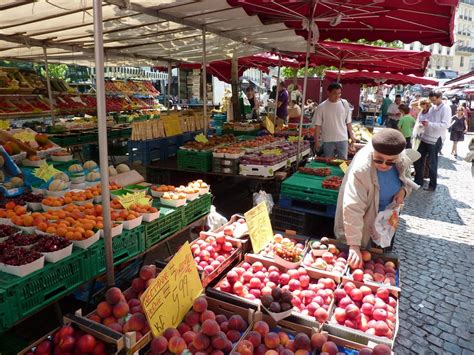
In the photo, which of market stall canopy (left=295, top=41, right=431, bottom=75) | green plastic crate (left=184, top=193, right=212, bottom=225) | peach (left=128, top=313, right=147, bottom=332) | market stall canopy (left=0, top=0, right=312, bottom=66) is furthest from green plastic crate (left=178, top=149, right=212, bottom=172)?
market stall canopy (left=295, top=41, right=431, bottom=75)

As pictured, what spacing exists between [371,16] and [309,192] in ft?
8.37

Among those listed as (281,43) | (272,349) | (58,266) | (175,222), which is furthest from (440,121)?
(58,266)

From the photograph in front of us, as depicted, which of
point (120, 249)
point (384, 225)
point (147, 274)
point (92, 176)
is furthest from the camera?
point (92, 176)

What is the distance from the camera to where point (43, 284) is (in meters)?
2.30

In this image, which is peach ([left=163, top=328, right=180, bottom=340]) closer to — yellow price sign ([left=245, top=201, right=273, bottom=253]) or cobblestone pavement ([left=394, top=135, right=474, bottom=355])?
yellow price sign ([left=245, top=201, right=273, bottom=253])

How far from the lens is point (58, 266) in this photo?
2.39 m

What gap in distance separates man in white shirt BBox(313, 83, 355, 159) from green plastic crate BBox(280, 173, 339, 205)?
83.2 inches

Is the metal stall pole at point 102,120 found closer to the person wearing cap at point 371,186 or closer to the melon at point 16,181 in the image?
the person wearing cap at point 371,186

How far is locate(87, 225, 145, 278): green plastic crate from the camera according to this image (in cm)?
267

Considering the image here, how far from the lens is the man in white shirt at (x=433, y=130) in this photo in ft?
25.4

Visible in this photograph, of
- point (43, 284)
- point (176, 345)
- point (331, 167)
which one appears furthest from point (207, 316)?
point (331, 167)

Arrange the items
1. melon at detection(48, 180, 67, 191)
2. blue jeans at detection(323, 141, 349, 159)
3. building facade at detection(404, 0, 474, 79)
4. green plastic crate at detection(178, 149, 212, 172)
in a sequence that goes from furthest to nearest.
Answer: building facade at detection(404, 0, 474, 79), blue jeans at detection(323, 141, 349, 159), green plastic crate at detection(178, 149, 212, 172), melon at detection(48, 180, 67, 191)

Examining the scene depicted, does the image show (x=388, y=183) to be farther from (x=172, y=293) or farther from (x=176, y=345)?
(x=176, y=345)

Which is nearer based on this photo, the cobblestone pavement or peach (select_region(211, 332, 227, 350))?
peach (select_region(211, 332, 227, 350))
